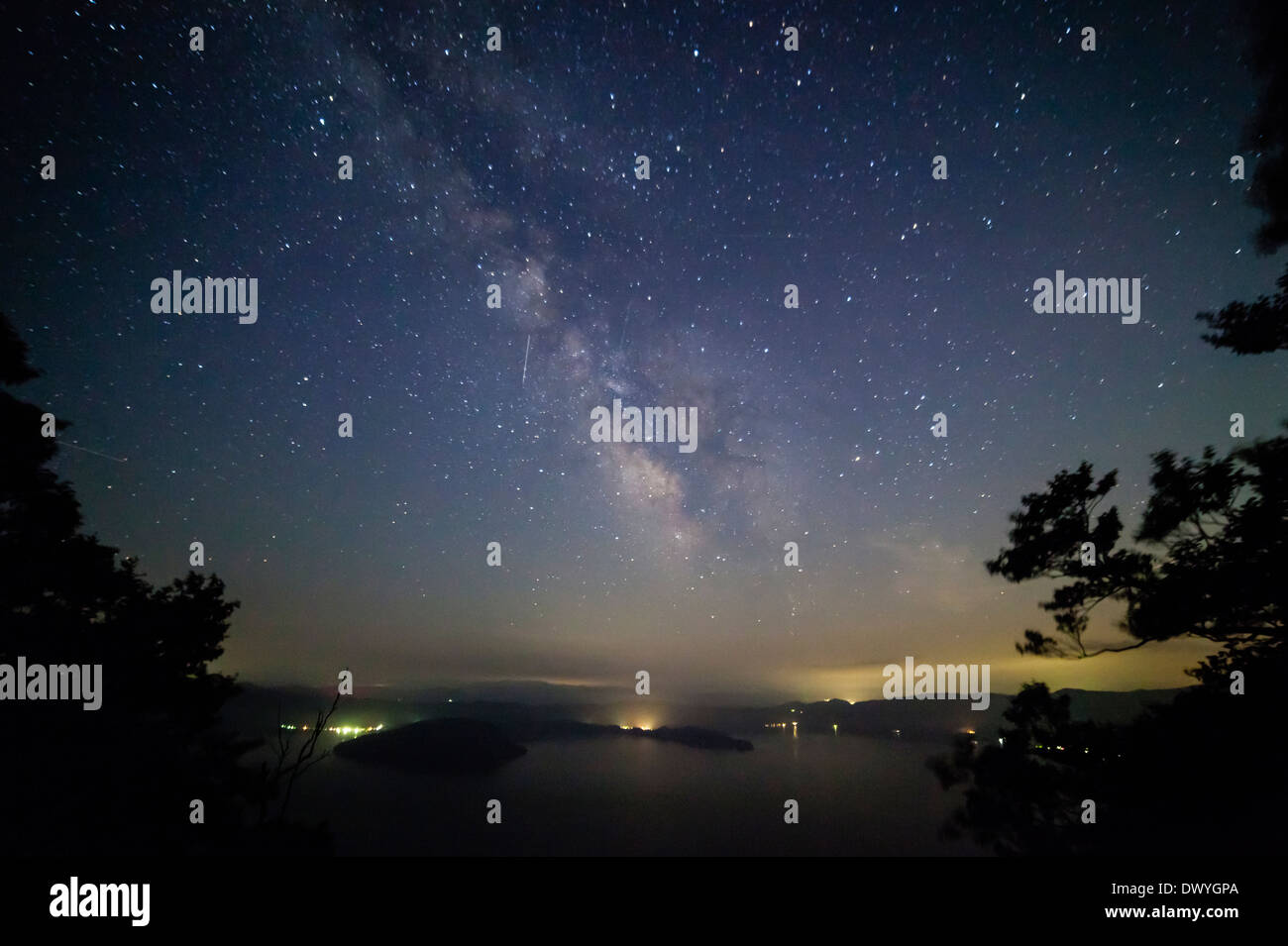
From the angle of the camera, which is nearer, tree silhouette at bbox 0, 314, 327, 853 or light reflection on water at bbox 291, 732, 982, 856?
tree silhouette at bbox 0, 314, 327, 853

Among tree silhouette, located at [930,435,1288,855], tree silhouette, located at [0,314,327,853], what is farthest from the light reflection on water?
tree silhouette, located at [0,314,327,853]

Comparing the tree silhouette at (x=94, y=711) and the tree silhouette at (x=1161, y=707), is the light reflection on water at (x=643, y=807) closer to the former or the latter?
the tree silhouette at (x=1161, y=707)

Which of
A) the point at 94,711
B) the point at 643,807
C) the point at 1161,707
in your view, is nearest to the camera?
the point at 1161,707

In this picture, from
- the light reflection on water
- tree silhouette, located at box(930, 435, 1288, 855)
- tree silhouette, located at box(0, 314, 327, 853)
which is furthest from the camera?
the light reflection on water

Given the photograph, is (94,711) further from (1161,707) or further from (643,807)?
(643,807)

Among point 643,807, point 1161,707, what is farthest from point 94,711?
point 643,807

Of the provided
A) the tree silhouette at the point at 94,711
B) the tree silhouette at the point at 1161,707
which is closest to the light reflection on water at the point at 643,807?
the tree silhouette at the point at 1161,707

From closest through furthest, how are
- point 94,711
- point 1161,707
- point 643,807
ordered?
1. point 1161,707
2. point 94,711
3. point 643,807

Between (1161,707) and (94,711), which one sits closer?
(1161,707)

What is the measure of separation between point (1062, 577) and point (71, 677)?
16585 mm

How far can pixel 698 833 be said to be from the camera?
139 ft

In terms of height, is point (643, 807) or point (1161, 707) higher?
point (1161, 707)

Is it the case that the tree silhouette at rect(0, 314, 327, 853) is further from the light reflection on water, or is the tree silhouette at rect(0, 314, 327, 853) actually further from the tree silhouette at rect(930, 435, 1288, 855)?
the light reflection on water
